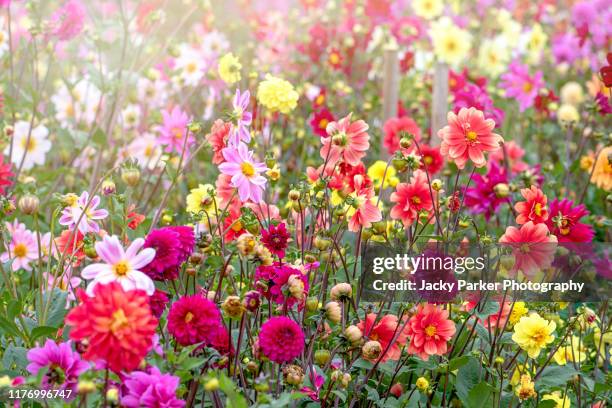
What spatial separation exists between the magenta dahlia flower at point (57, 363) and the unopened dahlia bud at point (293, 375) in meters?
0.28

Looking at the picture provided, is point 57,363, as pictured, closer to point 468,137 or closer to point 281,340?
point 281,340

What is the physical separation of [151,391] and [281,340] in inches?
7.6

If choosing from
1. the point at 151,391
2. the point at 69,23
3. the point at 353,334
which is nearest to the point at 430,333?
the point at 353,334

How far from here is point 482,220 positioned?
270 cm

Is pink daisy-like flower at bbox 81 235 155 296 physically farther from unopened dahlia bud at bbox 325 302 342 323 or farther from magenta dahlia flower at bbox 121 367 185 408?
unopened dahlia bud at bbox 325 302 342 323

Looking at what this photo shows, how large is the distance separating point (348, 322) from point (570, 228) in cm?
45

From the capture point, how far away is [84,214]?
1402 mm

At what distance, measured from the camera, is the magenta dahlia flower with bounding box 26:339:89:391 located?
116 cm

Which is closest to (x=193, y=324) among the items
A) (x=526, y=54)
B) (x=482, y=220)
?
(x=482, y=220)

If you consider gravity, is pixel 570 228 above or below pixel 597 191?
below

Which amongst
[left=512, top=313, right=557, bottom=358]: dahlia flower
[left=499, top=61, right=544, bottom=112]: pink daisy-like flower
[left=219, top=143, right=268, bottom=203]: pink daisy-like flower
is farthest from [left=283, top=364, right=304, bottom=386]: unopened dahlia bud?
[left=499, top=61, right=544, bottom=112]: pink daisy-like flower

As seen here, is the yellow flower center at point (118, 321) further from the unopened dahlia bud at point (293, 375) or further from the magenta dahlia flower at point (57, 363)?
the unopened dahlia bud at point (293, 375)

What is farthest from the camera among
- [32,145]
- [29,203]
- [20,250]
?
[32,145]

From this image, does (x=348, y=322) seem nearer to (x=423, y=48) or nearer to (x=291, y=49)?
(x=291, y=49)
